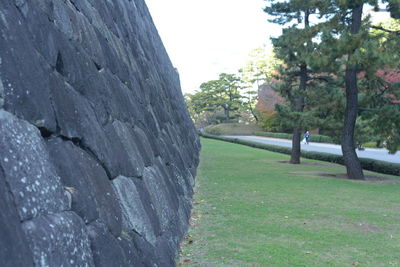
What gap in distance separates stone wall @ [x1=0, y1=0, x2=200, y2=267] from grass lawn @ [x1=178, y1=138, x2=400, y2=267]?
1.13 meters

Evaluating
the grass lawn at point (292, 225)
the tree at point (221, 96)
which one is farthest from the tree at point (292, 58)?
the tree at point (221, 96)

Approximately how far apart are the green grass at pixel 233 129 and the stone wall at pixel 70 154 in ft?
193

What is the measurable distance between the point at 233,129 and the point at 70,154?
205 ft

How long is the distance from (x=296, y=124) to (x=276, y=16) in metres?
6.26

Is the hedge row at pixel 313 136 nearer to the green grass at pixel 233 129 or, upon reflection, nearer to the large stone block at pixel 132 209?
the green grass at pixel 233 129

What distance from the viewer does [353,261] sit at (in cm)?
508

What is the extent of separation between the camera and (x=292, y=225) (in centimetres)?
701

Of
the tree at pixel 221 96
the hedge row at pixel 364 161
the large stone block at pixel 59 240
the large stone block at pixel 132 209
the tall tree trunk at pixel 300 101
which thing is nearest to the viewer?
the large stone block at pixel 59 240

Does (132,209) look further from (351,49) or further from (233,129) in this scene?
(233,129)

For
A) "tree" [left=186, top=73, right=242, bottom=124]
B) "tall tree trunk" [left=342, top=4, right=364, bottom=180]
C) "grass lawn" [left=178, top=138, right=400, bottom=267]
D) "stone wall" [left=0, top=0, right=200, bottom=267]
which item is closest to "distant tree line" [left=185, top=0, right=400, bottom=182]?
"tall tree trunk" [left=342, top=4, right=364, bottom=180]

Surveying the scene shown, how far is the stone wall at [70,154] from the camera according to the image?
72.2 inches

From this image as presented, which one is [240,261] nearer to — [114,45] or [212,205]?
[114,45]

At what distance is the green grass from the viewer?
63469 millimetres

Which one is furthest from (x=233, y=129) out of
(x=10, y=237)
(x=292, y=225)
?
(x=10, y=237)
